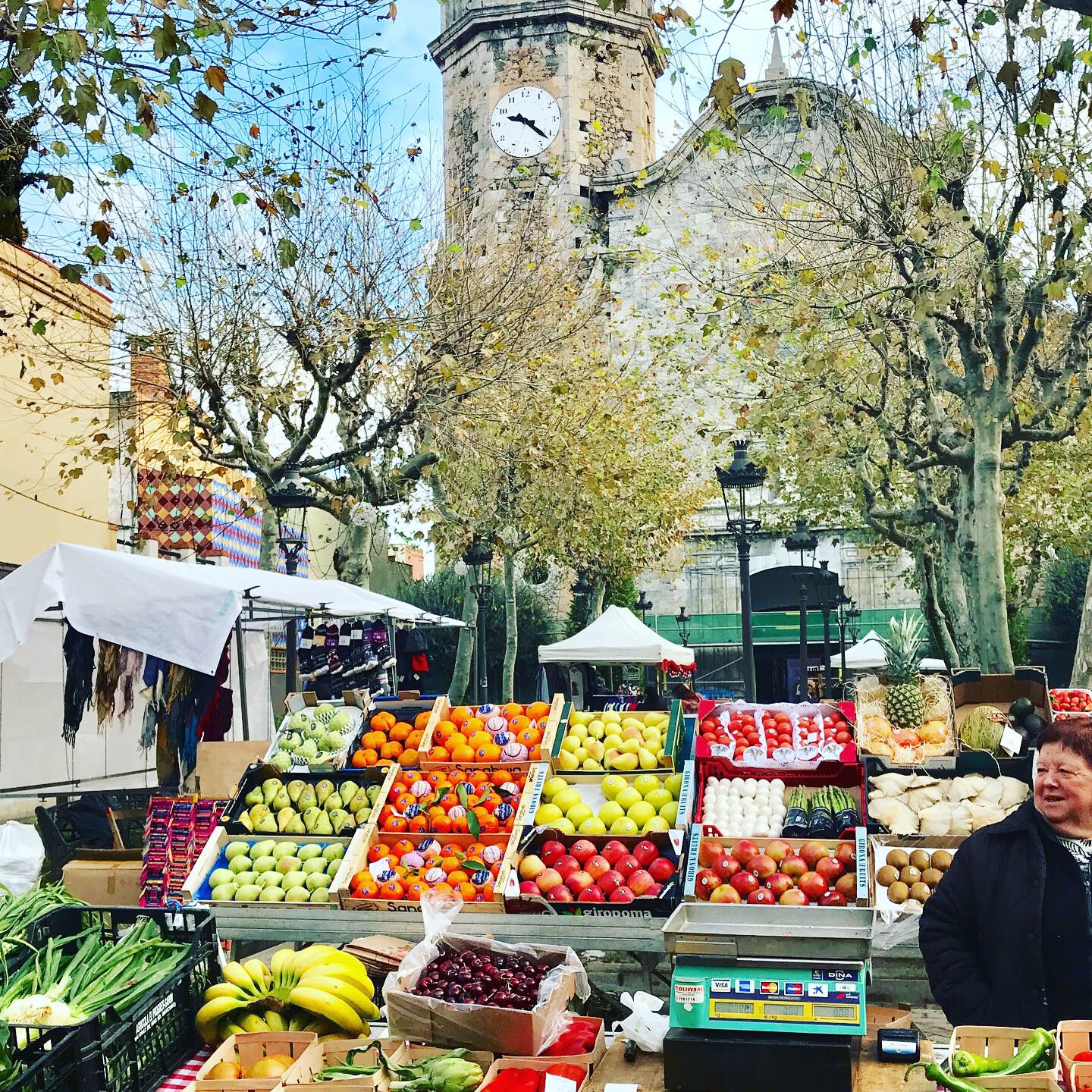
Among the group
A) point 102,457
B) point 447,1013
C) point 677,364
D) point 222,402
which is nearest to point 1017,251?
point 677,364

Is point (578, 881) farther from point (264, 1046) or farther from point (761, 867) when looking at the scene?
point (264, 1046)

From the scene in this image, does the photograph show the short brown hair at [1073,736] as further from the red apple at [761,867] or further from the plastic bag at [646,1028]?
the red apple at [761,867]

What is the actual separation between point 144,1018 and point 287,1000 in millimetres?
605

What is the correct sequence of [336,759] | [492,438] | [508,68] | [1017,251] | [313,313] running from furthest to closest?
1. [508,68]
2. [492,438]
3. [1017,251]
4. [313,313]
5. [336,759]

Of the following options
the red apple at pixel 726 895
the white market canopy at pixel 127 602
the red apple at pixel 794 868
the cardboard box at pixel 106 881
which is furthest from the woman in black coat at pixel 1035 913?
the white market canopy at pixel 127 602

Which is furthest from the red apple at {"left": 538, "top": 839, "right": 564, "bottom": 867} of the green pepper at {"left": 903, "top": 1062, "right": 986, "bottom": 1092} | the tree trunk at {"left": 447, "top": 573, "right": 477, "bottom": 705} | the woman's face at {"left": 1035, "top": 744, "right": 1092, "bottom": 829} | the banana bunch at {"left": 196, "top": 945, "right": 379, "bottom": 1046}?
the tree trunk at {"left": 447, "top": 573, "right": 477, "bottom": 705}

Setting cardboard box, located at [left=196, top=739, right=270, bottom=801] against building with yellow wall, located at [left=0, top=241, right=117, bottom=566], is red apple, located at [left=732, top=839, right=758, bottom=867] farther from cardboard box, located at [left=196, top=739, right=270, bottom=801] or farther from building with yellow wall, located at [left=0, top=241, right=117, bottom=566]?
building with yellow wall, located at [left=0, top=241, right=117, bottom=566]

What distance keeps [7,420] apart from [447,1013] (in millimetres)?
14230

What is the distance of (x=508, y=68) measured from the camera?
3822 centimetres

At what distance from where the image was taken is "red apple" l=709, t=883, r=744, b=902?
17.5ft

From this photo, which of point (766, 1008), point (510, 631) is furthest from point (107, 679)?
point (510, 631)

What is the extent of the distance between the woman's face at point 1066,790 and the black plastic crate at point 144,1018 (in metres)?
2.93

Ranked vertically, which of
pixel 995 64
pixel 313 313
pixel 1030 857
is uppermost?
pixel 995 64

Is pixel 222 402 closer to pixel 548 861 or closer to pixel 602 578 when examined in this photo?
pixel 548 861
